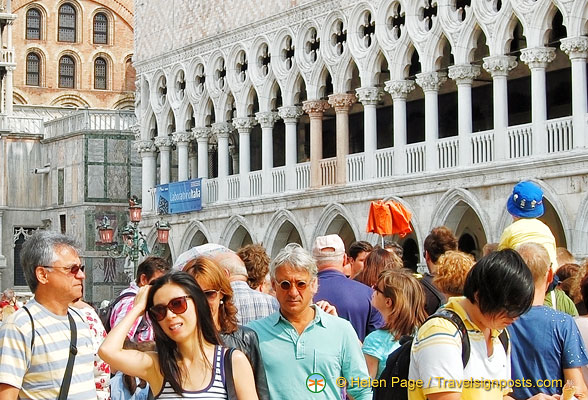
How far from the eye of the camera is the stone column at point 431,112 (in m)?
23.4

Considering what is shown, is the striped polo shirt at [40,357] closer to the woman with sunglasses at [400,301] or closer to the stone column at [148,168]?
the woman with sunglasses at [400,301]

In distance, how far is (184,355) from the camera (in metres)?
4.93

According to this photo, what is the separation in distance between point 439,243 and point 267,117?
66.2 ft

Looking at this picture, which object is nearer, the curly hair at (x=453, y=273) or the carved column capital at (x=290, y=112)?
the curly hair at (x=453, y=273)

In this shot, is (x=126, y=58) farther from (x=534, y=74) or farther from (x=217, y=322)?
(x=217, y=322)

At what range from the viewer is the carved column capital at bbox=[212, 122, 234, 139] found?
3008cm

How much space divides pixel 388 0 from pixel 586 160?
6177mm

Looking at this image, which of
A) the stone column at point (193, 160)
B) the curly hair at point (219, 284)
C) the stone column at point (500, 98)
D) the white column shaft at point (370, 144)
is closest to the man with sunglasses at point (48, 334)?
the curly hair at point (219, 284)

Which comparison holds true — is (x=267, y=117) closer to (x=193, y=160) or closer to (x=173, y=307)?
(x=193, y=160)

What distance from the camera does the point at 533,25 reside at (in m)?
20.7

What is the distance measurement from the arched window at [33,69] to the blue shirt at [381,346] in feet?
158

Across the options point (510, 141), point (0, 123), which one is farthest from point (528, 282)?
point (0, 123)

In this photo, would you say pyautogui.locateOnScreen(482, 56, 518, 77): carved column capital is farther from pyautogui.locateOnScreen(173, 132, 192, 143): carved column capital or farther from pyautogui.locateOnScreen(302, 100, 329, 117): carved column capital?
pyautogui.locateOnScreen(173, 132, 192, 143): carved column capital

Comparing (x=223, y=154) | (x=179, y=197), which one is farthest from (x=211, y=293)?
(x=179, y=197)
